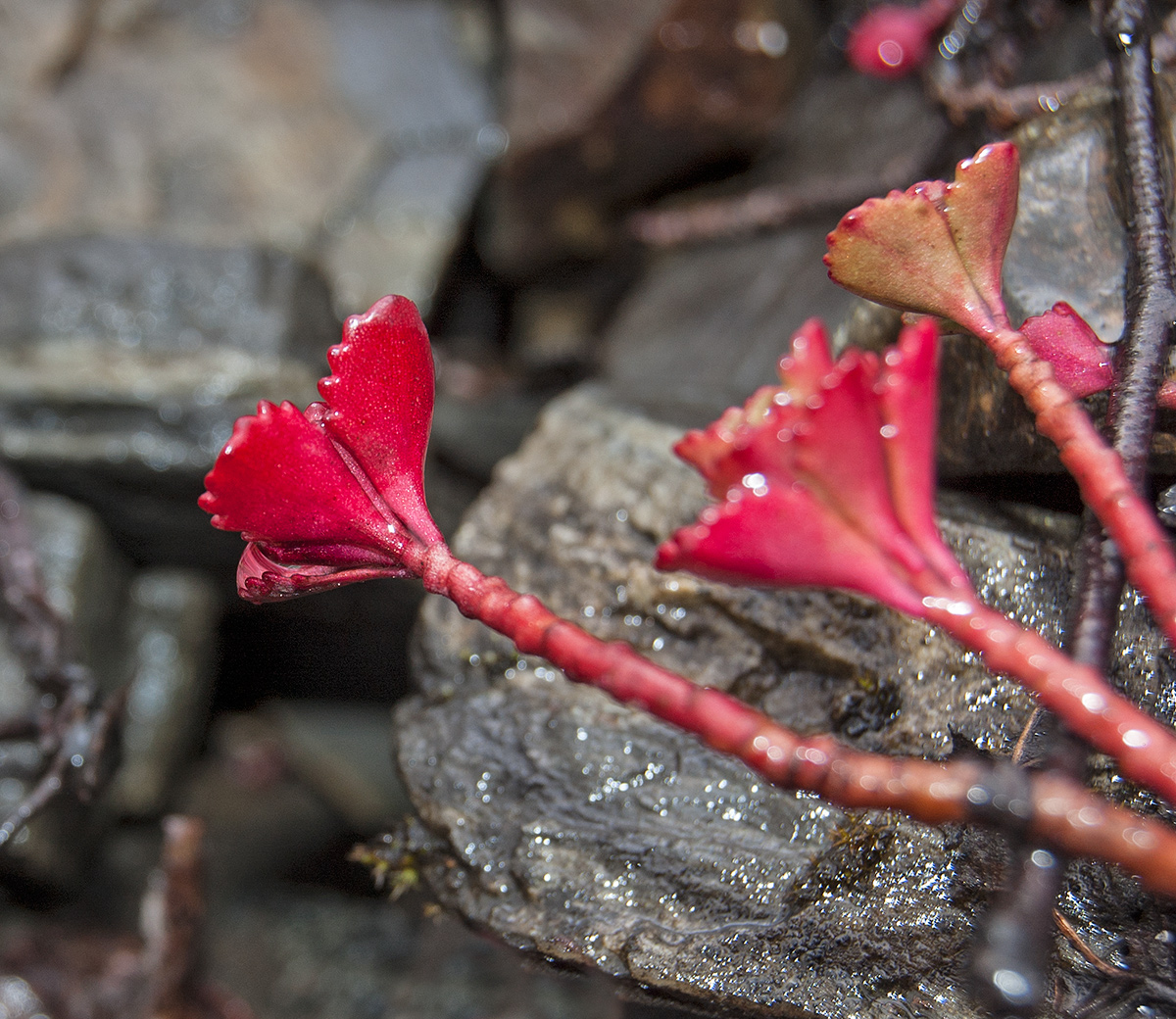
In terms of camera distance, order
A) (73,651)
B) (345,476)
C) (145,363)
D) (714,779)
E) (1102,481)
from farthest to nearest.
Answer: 1. (145,363)
2. (73,651)
3. (714,779)
4. (345,476)
5. (1102,481)

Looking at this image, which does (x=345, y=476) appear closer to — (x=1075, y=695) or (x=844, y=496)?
(x=844, y=496)

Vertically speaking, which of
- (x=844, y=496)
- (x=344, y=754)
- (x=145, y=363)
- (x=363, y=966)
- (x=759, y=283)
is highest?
(x=759, y=283)

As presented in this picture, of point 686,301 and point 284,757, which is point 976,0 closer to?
point 686,301

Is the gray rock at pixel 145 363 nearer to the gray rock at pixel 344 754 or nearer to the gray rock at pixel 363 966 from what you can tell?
the gray rock at pixel 344 754

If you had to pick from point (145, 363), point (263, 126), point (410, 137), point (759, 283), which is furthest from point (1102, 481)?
point (263, 126)

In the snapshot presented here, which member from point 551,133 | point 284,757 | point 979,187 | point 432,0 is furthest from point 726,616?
point 432,0

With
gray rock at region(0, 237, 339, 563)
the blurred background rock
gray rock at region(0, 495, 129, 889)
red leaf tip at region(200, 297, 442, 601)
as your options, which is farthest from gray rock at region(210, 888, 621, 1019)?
red leaf tip at region(200, 297, 442, 601)
